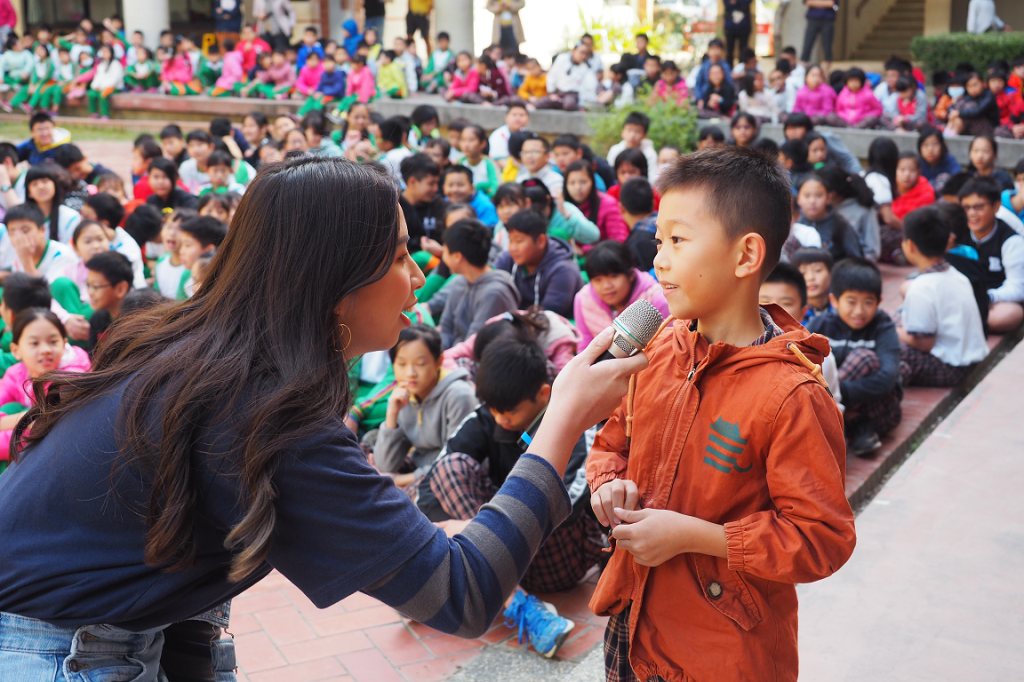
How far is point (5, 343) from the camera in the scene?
491 cm

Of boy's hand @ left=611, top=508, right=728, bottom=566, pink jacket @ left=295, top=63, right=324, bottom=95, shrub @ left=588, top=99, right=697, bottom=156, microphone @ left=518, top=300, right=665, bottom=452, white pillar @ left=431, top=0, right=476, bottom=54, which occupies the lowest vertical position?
boy's hand @ left=611, top=508, right=728, bottom=566

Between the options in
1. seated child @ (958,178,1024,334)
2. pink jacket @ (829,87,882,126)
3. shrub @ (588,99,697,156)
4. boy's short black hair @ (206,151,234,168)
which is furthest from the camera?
pink jacket @ (829,87,882,126)

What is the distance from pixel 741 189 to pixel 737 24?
14.3 metres

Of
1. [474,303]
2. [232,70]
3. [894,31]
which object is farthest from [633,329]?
[894,31]

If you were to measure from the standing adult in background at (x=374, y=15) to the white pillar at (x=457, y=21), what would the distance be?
71.5 inches

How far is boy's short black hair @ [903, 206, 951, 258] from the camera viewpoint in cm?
499

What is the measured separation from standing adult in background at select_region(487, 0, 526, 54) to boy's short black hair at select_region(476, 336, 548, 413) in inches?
554

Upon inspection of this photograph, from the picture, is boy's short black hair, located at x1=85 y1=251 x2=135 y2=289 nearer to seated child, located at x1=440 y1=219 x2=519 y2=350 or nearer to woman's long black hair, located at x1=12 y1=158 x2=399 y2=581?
seated child, located at x1=440 y1=219 x2=519 y2=350

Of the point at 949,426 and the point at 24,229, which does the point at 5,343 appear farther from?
the point at 949,426

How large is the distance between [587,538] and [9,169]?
22.6 feet

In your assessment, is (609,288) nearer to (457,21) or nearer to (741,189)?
(741,189)

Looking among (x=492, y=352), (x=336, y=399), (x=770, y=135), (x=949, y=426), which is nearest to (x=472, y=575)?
(x=336, y=399)

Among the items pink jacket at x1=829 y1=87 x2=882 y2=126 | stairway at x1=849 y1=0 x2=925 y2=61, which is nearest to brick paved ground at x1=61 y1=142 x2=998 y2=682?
pink jacket at x1=829 y1=87 x2=882 y2=126

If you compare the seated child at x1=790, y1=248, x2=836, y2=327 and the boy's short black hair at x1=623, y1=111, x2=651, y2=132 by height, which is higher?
the boy's short black hair at x1=623, y1=111, x2=651, y2=132
